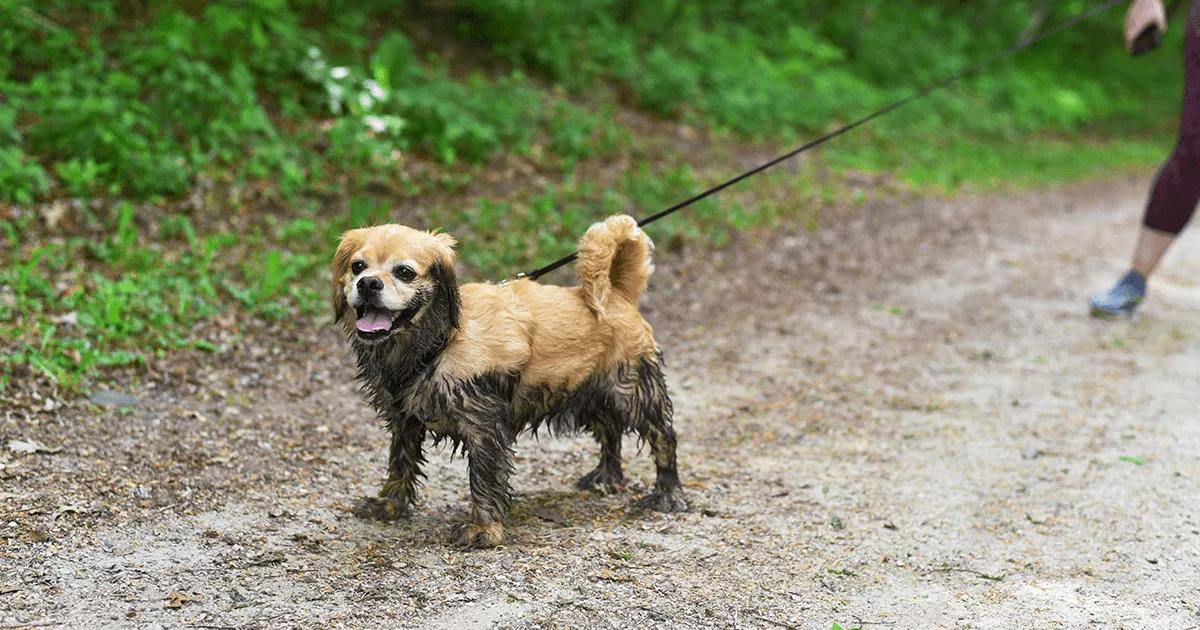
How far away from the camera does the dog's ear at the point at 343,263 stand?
12.2 ft

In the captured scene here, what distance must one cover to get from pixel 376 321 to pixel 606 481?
144 centimetres

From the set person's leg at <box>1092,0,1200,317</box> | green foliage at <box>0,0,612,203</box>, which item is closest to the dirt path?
person's leg at <box>1092,0,1200,317</box>

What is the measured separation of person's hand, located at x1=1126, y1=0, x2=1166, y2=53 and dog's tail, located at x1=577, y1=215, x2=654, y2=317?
4.92 metres

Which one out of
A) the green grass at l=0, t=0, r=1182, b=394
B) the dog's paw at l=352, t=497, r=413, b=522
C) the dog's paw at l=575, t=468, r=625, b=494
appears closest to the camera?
the dog's paw at l=352, t=497, r=413, b=522

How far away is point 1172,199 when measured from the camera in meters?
7.42

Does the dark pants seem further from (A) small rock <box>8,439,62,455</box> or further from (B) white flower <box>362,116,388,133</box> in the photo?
(A) small rock <box>8,439,62,455</box>

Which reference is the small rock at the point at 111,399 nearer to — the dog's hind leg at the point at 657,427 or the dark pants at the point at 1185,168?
the dog's hind leg at the point at 657,427

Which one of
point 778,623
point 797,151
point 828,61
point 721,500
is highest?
point 797,151

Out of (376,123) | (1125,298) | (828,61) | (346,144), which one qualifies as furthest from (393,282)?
(828,61)

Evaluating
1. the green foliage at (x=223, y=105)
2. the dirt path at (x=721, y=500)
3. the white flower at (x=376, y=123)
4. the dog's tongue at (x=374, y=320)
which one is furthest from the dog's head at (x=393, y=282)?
the white flower at (x=376, y=123)

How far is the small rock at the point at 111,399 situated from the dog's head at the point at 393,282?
1888 millimetres

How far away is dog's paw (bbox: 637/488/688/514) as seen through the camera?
4391 millimetres

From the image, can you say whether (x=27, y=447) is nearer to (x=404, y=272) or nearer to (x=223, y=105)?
(x=404, y=272)

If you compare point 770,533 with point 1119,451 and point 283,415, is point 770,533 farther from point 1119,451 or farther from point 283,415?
point 283,415
